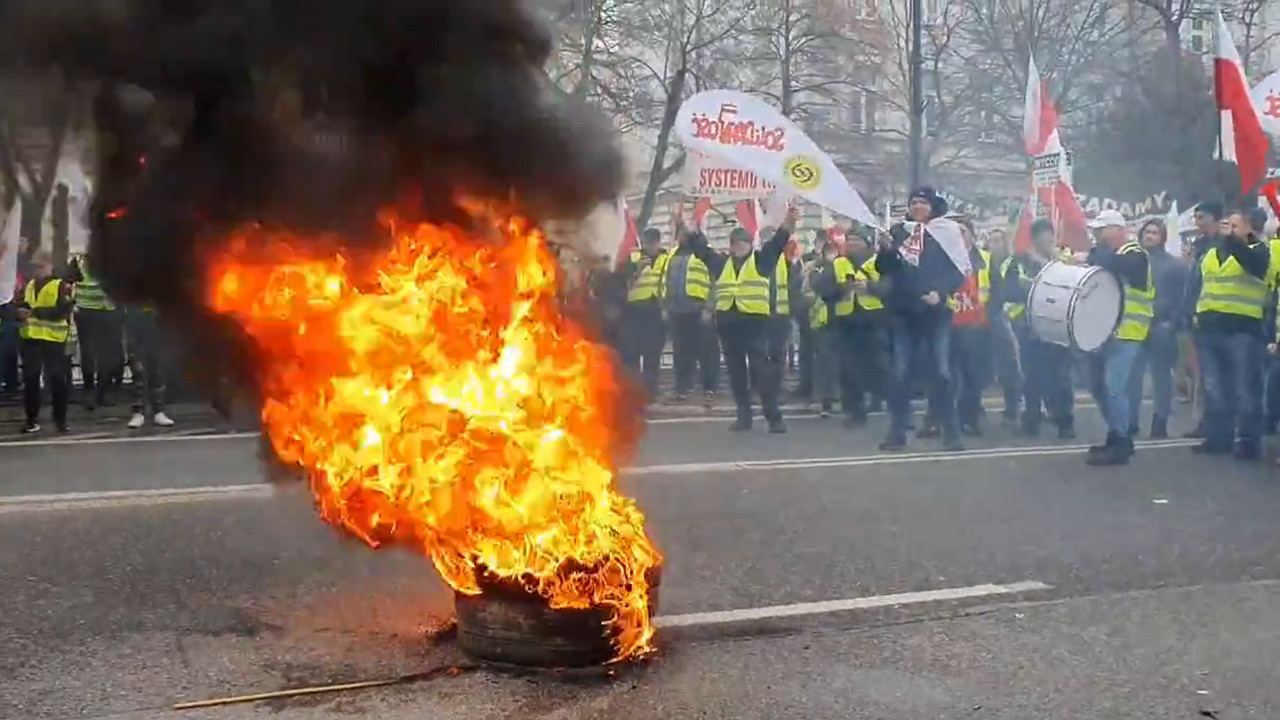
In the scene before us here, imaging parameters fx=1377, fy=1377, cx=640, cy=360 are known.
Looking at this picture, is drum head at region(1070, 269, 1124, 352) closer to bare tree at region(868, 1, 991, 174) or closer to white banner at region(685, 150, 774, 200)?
white banner at region(685, 150, 774, 200)

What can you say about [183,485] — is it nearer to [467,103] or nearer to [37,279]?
[37,279]

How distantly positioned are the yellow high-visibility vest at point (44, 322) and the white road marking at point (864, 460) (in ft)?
17.9

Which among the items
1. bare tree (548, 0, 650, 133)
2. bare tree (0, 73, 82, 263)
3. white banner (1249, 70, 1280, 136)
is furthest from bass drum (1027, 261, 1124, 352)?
bare tree (0, 73, 82, 263)

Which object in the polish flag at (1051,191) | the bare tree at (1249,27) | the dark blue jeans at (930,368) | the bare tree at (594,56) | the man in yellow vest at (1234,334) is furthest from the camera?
the bare tree at (1249,27)

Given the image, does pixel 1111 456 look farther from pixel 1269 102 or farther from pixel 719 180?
pixel 719 180

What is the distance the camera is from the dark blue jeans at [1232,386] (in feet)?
32.9

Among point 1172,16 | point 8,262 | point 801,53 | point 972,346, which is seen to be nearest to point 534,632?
point 8,262

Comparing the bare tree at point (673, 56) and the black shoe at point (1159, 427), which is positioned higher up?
the bare tree at point (673, 56)

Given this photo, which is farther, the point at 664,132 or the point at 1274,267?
the point at 664,132

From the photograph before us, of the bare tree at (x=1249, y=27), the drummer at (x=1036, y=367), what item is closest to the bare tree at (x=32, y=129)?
the drummer at (x=1036, y=367)

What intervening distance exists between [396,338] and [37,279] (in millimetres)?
7578

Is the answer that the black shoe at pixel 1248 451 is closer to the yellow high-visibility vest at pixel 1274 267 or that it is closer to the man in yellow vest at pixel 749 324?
the yellow high-visibility vest at pixel 1274 267

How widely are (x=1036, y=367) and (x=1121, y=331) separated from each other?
1.68 metres

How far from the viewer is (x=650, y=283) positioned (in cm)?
1515
